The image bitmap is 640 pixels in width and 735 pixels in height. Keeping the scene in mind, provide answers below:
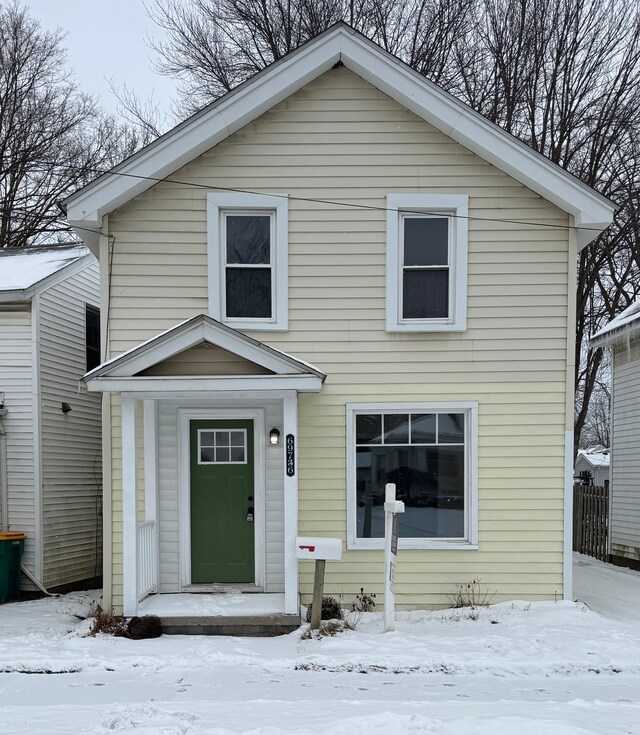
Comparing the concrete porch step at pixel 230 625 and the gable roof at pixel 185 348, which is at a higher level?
the gable roof at pixel 185 348

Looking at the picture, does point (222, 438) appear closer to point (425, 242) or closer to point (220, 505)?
point (220, 505)

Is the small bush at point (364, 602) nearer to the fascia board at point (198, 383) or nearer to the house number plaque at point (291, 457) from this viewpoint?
the house number plaque at point (291, 457)

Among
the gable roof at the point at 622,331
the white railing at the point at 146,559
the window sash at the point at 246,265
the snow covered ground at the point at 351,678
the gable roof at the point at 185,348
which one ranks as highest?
the window sash at the point at 246,265

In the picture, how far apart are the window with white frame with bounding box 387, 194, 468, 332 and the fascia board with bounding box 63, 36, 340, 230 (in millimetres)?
1860

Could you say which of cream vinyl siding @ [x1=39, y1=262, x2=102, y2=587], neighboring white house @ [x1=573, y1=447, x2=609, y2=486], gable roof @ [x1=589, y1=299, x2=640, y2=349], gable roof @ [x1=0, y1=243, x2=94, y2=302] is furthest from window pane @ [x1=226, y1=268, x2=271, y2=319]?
neighboring white house @ [x1=573, y1=447, x2=609, y2=486]

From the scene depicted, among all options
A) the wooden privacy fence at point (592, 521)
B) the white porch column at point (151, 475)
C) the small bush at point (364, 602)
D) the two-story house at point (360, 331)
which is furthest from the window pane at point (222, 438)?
the wooden privacy fence at point (592, 521)

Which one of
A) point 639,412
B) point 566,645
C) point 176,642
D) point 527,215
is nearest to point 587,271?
point 639,412

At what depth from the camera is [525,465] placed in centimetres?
768

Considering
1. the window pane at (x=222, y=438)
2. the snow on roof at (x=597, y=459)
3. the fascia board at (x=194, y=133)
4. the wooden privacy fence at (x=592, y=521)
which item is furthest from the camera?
the snow on roof at (x=597, y=459)

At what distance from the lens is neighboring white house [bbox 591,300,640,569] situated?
11398 mm

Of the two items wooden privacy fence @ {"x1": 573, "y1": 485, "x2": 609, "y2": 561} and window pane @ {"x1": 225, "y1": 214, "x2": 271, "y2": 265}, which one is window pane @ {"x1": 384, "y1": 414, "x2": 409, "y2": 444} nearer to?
window pane @ {"x1": 225, "y1": 214, "x2": 271, "y2": 265}

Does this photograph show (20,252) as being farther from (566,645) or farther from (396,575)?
(566,645)

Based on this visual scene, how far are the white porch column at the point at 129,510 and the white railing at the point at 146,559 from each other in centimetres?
18

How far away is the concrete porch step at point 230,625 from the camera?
21.9ft
